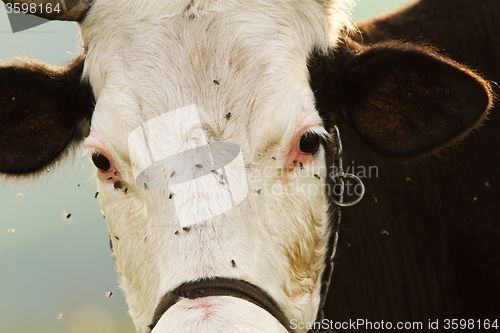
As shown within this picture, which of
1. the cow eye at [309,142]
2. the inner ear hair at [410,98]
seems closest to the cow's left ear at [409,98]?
the inner ear hair at [410,98]

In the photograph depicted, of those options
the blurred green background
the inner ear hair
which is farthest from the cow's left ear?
the blurred green background

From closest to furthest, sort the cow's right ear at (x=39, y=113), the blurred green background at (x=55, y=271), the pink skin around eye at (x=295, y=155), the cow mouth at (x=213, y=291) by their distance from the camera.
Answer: the cow mouth at (x=213, y=291) < the pink skin around eye at (x=295, y=155) < the cow's right ear at (x=39, y=113) < the blurred green background at (x=55, y=271)

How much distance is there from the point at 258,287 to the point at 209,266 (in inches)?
10.8

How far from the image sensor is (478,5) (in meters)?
4.61

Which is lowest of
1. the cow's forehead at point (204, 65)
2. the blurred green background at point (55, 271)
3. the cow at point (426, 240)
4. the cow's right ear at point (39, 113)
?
the blurred green background at point (55, 271)

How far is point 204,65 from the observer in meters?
2.84

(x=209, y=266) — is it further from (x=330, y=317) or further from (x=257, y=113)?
(x=330, y=317)

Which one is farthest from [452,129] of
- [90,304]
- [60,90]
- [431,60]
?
[90,304]

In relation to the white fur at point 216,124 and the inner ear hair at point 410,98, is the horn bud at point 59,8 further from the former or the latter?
the inner ear hair at point 410,98

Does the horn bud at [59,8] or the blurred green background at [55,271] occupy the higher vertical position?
the horn bud at [59,8]

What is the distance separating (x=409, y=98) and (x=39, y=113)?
2.10m

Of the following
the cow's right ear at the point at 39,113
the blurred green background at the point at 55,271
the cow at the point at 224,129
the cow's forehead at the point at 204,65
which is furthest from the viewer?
the blurred green background at the point at 55,271

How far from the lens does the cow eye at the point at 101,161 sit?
2971 millimetres

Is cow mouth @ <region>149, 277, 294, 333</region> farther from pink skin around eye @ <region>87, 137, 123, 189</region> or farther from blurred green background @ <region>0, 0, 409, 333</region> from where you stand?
blurred green background @ <region>0, 0, 409, 333</region>
